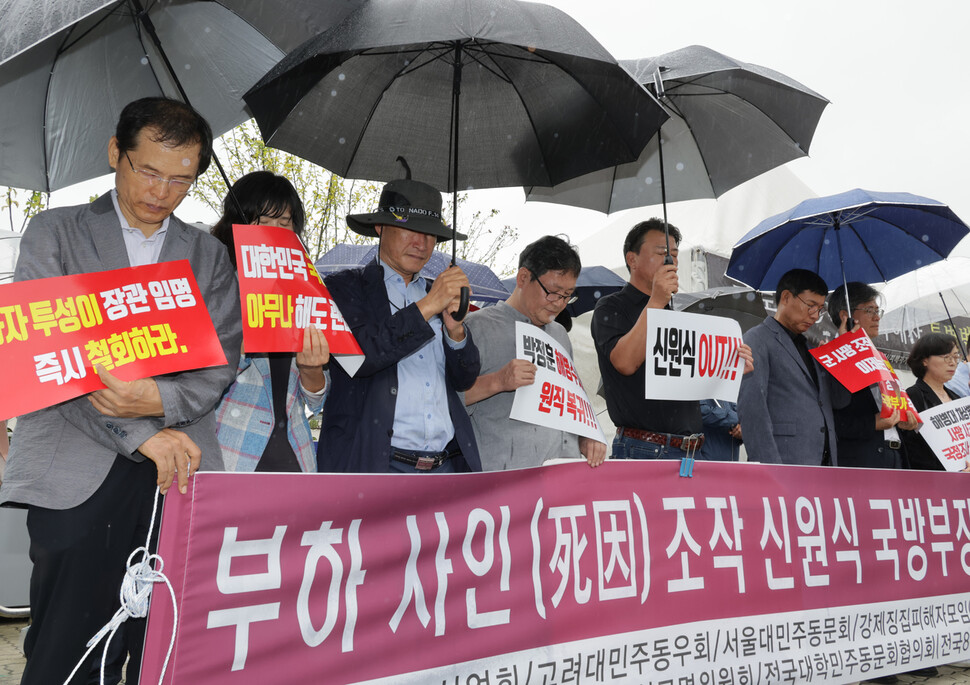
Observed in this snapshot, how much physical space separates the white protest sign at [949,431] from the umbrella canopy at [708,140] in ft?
5.92

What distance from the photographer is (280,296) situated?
96.5 inches

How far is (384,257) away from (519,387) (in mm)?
745

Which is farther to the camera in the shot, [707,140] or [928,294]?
[928,294]

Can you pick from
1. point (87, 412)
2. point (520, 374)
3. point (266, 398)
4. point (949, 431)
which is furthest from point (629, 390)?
point (87, 412)

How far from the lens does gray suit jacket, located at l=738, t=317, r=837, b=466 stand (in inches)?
167

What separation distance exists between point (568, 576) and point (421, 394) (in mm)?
878

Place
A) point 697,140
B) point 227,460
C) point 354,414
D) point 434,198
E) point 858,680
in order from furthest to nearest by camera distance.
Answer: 1. point 697,140
2. point 858,680
3. point 434,198
4. point 354,414
5. point 227,460

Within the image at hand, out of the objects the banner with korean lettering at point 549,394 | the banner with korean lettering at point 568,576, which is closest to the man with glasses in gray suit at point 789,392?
the banner with korean lettering at point 568,576

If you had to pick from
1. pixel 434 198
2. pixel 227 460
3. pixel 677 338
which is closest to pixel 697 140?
pixel 677 338

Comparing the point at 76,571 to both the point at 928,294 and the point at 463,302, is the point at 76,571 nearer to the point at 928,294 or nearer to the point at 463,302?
the point at 463,302

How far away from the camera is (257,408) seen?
9.23 ft

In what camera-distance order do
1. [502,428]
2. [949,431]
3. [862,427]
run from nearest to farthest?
1. [502,428]
2. [862,427]
3. [949,431]

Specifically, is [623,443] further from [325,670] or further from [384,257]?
[325,670]

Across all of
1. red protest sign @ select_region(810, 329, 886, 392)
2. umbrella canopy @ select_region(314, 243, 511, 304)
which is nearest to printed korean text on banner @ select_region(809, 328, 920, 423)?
red protest sign @ select_region(810, 329, 886, 392)
